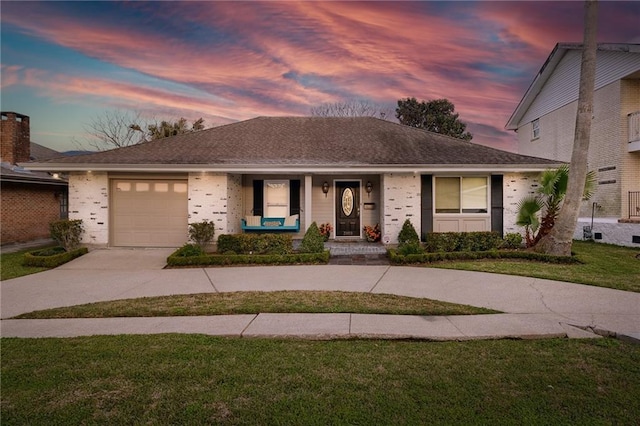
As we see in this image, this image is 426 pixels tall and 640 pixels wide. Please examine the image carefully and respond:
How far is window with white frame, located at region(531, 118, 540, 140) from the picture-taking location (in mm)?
20438

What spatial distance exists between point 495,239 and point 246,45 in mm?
11727

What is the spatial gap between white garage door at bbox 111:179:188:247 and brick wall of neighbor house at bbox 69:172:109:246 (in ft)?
1.00

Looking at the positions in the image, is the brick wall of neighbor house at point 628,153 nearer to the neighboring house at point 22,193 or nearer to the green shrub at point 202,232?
the green shrub at point 202,232

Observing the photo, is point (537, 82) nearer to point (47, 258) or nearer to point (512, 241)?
point (512, 241)

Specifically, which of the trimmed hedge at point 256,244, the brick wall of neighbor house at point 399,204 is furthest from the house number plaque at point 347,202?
the trimmed hedge at point 256,244

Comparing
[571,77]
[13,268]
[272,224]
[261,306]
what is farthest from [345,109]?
[261,306]

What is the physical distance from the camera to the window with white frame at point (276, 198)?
13.8 meters

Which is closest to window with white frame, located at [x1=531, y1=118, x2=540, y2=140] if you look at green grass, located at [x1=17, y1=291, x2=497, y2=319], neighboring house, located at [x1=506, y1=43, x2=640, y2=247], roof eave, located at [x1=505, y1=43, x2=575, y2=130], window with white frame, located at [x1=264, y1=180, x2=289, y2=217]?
roof eave, located at [x1=505, y1=43, x2=575, y2=130]

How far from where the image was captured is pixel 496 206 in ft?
41.4

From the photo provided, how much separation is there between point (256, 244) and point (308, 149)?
14.5 feet

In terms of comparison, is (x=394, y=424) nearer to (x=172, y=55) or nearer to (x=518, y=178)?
(x=518, y=178)

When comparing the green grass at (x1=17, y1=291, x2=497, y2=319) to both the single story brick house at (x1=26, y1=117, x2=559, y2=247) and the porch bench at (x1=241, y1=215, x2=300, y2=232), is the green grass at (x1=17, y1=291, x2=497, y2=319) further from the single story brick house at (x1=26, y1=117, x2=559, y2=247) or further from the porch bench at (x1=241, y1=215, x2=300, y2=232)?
the porch bench at (x1=241, y1=215, x2=300, y2=232)

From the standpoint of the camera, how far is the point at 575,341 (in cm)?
426

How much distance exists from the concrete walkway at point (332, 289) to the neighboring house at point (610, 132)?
872 cm
